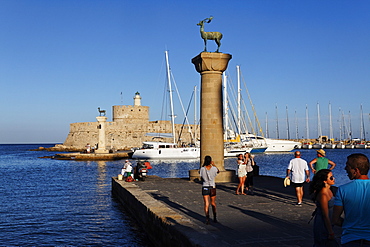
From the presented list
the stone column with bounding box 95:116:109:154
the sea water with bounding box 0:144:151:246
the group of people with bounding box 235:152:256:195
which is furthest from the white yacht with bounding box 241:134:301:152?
the group of people with bounding box 235:152:256:195

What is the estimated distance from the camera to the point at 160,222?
7754mm

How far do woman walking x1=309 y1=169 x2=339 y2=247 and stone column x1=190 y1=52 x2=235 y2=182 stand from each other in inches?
422

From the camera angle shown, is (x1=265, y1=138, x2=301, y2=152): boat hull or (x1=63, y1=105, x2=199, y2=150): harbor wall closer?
(x1=265, y1=138, x2=301, y2=152): boat hull

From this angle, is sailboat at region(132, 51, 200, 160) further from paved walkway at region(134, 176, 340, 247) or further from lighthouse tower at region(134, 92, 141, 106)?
paved walkway at region(134, 176, 340, 247)

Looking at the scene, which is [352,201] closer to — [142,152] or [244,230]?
[244,230]

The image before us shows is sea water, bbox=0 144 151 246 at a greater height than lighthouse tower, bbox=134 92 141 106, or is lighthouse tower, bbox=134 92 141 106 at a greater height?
lighthouse tower, bbox=134 92 141 106

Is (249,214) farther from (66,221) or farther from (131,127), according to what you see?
(131,127)

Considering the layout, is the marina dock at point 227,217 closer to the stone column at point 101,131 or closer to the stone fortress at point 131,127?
the stone column at point 101,131

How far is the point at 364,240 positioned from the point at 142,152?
49269 mm

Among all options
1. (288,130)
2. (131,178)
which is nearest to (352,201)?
(131,178)

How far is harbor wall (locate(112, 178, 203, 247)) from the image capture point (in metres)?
6.45

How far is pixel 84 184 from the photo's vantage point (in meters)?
22.4

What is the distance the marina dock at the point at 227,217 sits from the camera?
611cm

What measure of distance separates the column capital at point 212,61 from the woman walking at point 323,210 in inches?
426
